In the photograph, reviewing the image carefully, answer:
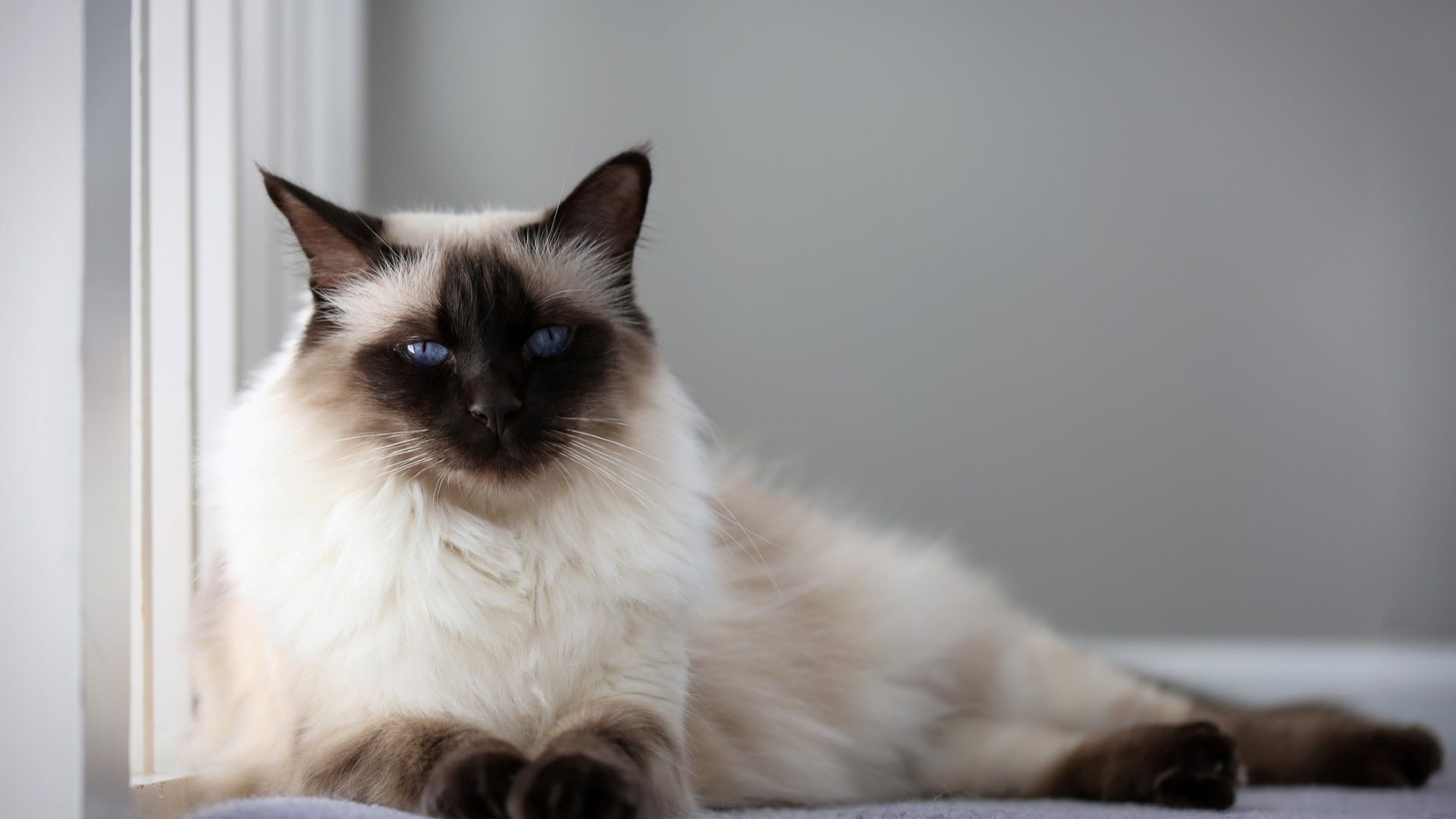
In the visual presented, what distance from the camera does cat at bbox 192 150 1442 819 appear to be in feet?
3.60

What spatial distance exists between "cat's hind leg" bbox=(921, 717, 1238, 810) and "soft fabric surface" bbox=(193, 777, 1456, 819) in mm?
33

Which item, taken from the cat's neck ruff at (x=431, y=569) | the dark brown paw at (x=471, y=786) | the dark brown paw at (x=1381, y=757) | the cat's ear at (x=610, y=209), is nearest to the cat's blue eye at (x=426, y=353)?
the cat's neck ruff at (x=431, y=569)

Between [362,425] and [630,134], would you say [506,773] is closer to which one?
[362,425]

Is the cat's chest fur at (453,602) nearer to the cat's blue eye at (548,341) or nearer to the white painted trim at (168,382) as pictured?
the cat's blue eye at (548,341)

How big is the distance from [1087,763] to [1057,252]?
4.49ft

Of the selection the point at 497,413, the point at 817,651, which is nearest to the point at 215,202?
the point at 497,413

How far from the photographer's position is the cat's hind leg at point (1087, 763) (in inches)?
51.9

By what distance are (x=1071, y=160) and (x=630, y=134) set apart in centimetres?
102

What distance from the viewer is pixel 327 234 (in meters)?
1.22

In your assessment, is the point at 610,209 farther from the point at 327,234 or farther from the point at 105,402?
the point at 105,402

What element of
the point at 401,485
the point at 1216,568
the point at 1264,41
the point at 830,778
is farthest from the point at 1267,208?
the point at 401,485

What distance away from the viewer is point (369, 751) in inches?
41.8

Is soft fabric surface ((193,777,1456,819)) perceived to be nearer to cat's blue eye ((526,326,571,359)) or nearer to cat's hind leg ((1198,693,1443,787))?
cat's hind leg ((1198,693,1443,787))

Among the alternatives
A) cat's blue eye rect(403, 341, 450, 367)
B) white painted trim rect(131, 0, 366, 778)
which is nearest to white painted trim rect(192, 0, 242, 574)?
white painted trim rect(131, 0, 366, 778)
